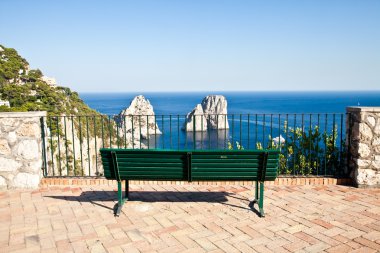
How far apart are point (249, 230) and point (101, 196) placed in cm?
248

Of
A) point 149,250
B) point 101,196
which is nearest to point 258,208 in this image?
point 149,250

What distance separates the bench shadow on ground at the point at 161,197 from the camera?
4.97m

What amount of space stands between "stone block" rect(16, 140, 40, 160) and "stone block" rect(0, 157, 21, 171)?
0.16 meters

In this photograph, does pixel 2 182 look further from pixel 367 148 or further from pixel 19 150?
pixel 367 148

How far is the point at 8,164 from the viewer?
18.1 feet

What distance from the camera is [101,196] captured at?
205 inches

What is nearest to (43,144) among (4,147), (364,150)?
(4,147)

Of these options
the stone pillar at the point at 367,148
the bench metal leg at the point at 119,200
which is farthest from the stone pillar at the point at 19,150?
the stone pillar at the point at 367,148

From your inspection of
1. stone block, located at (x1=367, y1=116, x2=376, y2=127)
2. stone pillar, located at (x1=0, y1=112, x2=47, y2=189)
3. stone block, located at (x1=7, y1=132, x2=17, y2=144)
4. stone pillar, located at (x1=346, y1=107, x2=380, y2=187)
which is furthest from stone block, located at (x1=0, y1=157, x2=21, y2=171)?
stone block, located at (x1=367, y1=116, x2=376, y2=127)

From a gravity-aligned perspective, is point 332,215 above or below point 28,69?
below

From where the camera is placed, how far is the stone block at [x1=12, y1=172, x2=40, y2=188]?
5.53m

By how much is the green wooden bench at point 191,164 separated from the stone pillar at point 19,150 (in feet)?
6.45

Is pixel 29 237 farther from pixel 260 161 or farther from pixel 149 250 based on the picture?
pixel 260 161

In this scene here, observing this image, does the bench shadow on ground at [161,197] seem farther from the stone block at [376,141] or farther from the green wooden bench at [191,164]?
the stone block at [376,141]
